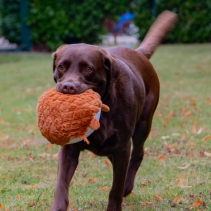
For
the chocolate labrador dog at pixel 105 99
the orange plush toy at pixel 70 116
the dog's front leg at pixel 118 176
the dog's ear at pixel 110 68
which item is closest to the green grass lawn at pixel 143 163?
the dog's front leg at pixel 118 176

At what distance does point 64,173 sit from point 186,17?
49.9ft

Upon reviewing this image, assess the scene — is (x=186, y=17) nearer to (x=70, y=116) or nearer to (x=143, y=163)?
(x=143, y=163)

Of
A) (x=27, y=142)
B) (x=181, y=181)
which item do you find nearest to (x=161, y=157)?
(x=181, y=181)

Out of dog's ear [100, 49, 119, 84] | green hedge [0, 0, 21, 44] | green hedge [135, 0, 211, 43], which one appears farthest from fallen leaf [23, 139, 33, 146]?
green hedge [135, 0, 211, 43]

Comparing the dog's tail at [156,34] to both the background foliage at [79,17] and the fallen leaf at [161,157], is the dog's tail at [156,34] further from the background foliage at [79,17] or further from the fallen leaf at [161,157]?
the background foliage at [79,17]

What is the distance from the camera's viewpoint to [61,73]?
3.61 metres

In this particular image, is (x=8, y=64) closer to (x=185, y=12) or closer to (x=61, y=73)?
(x=185, y=12)

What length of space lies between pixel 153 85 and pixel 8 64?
10.9 meters

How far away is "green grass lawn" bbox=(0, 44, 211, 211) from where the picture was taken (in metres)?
4.43

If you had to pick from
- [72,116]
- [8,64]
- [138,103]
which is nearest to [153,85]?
[138,103]

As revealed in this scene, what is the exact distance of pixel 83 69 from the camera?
140 inches

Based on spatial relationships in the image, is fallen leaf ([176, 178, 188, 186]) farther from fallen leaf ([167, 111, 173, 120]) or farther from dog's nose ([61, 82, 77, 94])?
fallen leaf ([167, 111, 173, 120])

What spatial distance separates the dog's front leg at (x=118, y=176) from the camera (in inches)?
156

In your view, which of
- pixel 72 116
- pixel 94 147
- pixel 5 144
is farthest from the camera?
pixel 5 144
